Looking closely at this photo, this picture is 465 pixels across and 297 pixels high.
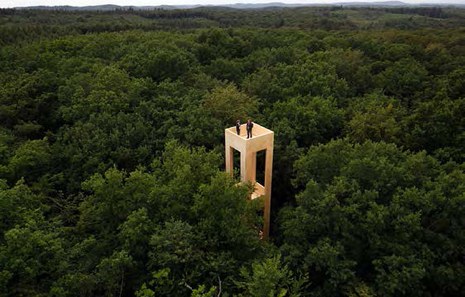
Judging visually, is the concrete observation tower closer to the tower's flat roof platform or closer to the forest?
the tower's flat roof platform

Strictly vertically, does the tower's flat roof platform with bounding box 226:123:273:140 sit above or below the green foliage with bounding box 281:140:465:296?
above

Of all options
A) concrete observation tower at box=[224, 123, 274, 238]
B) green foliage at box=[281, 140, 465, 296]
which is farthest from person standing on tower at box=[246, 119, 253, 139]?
green foliage at box=[281, 140, 465, 296]

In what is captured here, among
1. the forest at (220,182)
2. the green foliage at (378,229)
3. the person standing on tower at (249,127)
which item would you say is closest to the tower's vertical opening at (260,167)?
the forest at (220,182)

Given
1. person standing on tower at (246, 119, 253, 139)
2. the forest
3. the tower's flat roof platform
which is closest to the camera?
the forest

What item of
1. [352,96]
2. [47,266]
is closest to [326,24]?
[352,96]

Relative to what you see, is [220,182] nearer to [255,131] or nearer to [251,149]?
[251,149]

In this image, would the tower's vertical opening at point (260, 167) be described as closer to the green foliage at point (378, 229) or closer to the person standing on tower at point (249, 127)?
the person standing on tower at point (249, 127)

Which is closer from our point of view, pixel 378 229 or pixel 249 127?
pixel 378 229

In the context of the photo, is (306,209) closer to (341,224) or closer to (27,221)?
(341,224)

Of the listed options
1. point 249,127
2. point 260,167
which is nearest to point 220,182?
point 249,127
